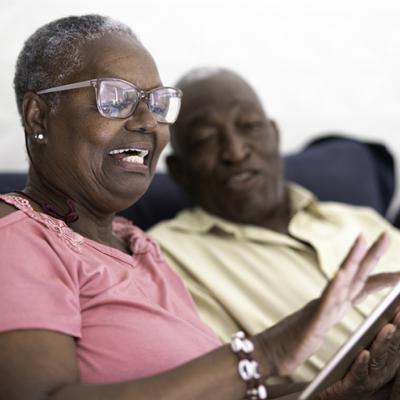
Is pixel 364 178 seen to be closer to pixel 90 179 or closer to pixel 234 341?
pixel 90 179

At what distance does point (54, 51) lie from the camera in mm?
1241

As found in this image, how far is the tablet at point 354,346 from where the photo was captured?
0.97m

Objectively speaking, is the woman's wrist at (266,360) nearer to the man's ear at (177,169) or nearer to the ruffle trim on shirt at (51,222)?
the ruffle trim on shirt at (51,222)

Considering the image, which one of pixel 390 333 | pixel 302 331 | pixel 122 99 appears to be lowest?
pixel 390 333

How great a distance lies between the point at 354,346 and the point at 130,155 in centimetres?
52

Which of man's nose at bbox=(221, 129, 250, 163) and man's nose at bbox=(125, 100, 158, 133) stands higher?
man's nose at bbox=(125, 100, 158, 133)

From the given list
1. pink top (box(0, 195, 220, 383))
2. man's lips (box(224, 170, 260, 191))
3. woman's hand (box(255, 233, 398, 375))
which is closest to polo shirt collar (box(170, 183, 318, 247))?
man's lips (box(224, 170, 260, 191))

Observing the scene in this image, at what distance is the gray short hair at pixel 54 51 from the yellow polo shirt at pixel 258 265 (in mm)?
696

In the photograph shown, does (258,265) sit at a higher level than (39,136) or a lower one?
lower

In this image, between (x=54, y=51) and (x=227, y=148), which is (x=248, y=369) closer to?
(x=54, y=51)

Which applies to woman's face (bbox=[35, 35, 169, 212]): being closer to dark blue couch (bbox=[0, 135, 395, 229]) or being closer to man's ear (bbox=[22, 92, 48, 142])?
man's ear (bbox=[22, 92, 48, 142])

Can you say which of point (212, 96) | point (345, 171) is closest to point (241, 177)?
point (212, 96)

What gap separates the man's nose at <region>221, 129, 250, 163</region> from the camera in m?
1.98

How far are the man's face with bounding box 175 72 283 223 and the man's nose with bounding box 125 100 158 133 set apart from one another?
2.33 ft
